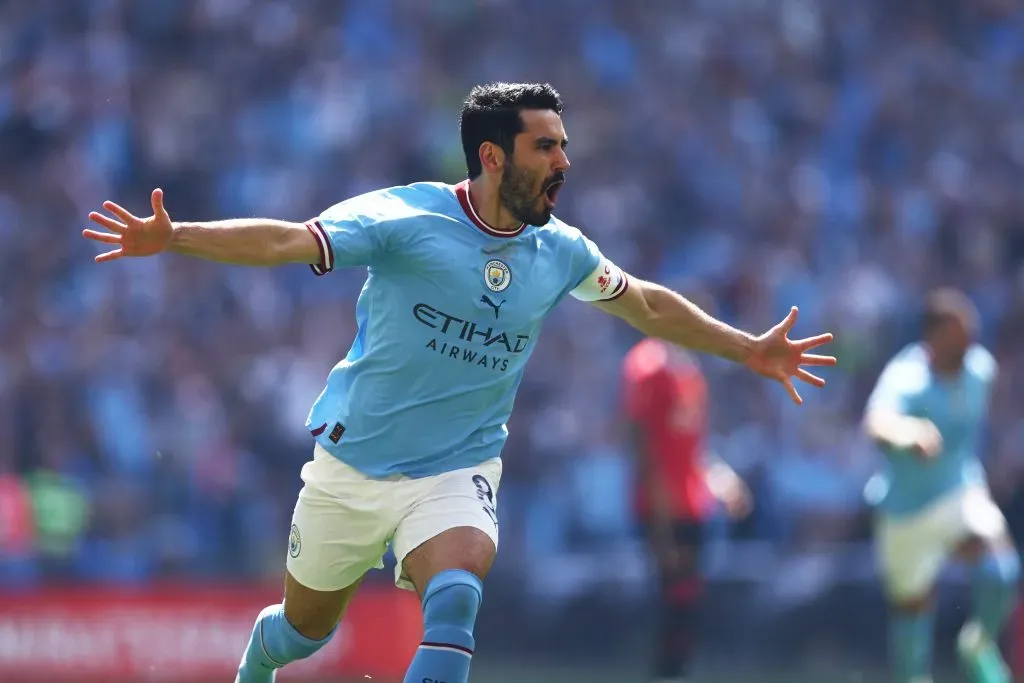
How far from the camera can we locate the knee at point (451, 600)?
5.70m

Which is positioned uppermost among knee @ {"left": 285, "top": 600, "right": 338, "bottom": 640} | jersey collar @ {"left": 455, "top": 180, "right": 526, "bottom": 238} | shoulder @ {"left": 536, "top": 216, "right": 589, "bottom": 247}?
jersey collar @ {"left": 455, "top": 180, "right": 526, "bottom": 238}

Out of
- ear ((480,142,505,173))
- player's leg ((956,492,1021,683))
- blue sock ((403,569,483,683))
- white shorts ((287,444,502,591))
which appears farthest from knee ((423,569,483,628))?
player's leg ((956,492,1021,683))

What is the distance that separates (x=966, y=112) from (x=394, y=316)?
1340 cm

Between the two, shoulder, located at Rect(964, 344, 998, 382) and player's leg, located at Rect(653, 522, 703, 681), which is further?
player's leg, located at Rect(653, 522, 703, 681)

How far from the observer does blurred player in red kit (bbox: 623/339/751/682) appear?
11.5 meters

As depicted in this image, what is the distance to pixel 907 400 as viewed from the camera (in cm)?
1075

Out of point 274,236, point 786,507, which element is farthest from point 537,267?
point 786,507

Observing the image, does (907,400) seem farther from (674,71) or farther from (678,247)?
→ (674,71)

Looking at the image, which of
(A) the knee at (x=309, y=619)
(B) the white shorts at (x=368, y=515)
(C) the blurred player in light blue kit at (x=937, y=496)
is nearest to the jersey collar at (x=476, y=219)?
(B) the white shorts at (x=368, y=515)

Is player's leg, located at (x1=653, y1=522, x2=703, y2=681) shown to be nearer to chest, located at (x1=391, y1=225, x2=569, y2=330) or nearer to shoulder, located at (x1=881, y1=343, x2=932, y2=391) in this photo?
shoulder, located at (x1=881, y1=343, x2=932, y2=391)

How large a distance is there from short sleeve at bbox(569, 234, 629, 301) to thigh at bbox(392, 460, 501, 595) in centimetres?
85

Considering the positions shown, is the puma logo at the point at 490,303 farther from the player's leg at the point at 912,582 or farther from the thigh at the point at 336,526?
the player's leg at the point at 912,582

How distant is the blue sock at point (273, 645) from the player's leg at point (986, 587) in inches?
203

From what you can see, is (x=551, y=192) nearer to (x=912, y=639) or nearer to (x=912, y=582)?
(x=912, y=582)
